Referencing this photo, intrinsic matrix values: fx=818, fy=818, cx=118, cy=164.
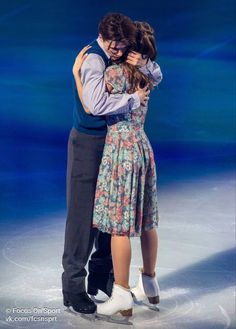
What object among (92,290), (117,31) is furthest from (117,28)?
(92,290)

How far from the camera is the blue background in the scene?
22.7 ft

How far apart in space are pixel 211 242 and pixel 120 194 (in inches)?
56.0

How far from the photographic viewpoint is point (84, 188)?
373 centimetres

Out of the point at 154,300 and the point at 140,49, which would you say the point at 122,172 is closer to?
the point at 140,49

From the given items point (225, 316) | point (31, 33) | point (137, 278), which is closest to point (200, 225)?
point (137, 278)

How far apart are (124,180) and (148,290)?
0.60 m

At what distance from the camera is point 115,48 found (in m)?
3.59

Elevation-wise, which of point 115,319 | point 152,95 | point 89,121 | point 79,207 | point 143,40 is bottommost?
point 115,319

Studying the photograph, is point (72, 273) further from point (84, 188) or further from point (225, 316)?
point (225, 316)

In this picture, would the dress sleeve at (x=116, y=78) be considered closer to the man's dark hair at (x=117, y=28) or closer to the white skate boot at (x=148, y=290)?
the man's dark hair at (x=117, y=28)

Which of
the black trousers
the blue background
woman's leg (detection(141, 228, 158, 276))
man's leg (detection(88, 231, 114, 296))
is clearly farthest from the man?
the blue background

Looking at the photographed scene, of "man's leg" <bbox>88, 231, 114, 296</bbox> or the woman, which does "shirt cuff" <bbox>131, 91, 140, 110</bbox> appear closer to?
the woman

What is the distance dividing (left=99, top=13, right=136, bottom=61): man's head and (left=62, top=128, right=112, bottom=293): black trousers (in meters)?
0.44

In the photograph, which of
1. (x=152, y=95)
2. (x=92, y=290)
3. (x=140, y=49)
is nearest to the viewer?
(x=140, y=49)
